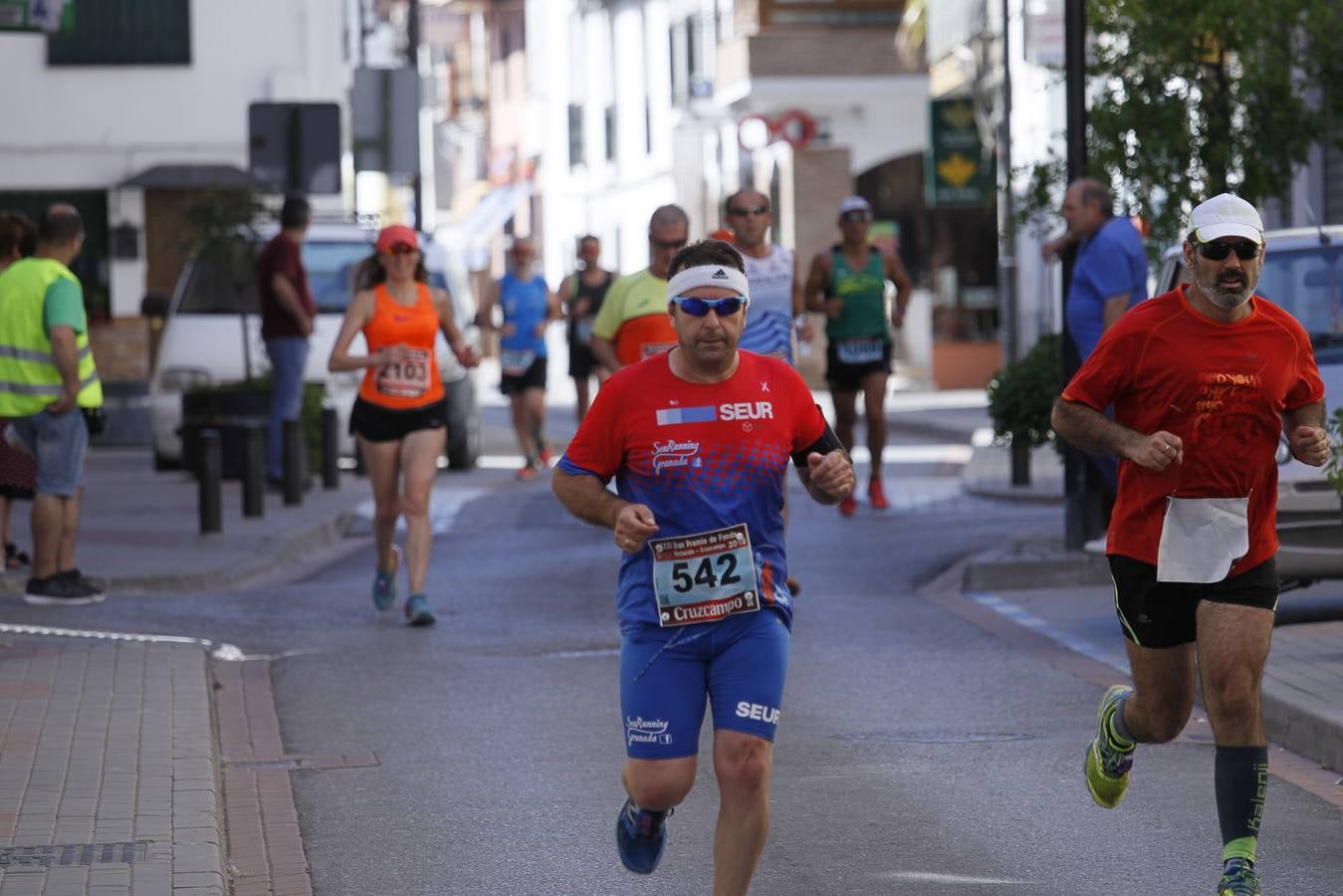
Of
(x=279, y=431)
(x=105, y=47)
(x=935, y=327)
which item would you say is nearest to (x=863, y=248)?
(x=279, y=431)

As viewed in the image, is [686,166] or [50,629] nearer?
[50,629]

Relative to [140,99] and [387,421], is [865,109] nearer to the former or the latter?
[140,99]

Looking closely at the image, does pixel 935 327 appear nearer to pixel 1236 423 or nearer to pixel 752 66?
pixel 752 66

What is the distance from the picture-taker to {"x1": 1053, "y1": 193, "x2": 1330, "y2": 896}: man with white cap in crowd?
6609 millimetres

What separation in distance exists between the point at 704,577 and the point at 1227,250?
1625 millimetres

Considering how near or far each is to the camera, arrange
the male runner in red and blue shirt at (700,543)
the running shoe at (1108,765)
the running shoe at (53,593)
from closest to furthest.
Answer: the male runner in red and blue shirt at (700,543) < the running shoe at (1108,765) < the running shoe at (53,593)

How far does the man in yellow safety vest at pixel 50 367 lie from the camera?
493 inches

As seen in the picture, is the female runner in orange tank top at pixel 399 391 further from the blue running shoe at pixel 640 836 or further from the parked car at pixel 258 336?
the parked car at pixel 258 336

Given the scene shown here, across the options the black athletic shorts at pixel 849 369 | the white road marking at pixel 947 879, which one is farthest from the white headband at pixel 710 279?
the black athletic shorts at pixel 849 369

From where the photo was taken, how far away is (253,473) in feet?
55.9

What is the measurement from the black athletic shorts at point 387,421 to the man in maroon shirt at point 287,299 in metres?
6.17

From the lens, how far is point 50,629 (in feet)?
39.8

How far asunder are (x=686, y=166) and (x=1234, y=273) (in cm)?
4332

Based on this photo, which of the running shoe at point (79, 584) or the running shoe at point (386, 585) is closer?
the running shoe at point (386, 585)
